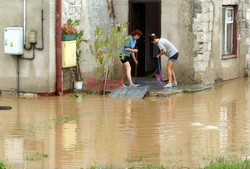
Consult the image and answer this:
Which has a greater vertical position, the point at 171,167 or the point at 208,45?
the point at 208,45

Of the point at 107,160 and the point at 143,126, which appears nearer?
the point at 107,160

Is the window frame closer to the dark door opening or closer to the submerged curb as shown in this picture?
the dark door opening

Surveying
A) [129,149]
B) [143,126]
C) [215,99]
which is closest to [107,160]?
[129,149]

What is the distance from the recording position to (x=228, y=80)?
2480 cm

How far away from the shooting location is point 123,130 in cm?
1548

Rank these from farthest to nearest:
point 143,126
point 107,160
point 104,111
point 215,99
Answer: point 215,99 → point 104,111 → point 143,126 → point 107,160

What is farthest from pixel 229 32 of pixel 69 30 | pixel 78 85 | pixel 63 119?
pixel 63 119

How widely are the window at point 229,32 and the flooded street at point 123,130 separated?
3622mm

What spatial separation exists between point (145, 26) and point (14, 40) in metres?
6.23

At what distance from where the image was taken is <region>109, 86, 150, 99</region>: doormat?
20375 millimetres

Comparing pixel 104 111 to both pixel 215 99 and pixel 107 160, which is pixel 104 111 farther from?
pixel 107 160

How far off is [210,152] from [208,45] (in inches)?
416

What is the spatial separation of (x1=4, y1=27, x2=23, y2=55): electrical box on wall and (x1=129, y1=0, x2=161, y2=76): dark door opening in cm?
463

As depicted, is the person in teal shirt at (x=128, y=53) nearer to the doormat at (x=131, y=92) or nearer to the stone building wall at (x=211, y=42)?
the doormat at (x=131, y=92)
